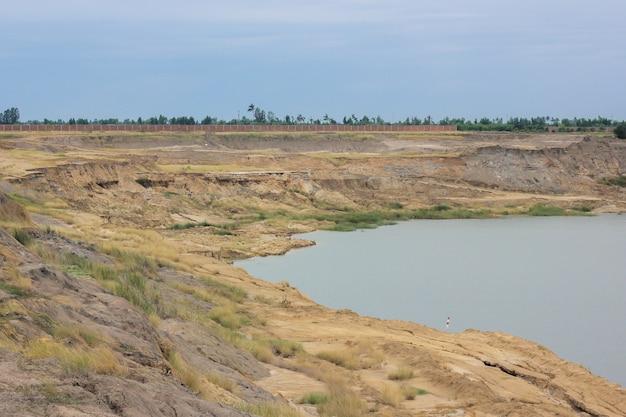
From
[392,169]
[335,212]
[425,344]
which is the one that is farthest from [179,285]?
[392,169]

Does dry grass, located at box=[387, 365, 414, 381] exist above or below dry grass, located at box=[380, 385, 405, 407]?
below

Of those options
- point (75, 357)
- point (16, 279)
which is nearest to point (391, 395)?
point (16, 279)

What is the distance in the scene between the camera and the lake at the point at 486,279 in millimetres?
20188

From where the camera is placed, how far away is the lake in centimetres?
2019

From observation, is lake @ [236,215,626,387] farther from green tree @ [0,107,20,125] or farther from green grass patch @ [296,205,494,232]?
green tree @ [0,107,20,125]

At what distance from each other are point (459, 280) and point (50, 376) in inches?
872

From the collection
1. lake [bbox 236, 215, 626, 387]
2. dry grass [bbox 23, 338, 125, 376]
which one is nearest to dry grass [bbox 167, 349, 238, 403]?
dry grass [bbox 23, 338, 125, 376]

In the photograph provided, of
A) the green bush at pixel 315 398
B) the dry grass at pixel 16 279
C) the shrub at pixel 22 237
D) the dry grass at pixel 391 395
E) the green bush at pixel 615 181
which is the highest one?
the dry grass at pixel 16 279

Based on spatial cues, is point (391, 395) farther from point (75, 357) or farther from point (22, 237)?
point (22, 237)

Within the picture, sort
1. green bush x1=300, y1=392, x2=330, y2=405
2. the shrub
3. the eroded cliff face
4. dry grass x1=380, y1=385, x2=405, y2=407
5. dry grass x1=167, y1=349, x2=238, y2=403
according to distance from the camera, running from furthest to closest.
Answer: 1. the shrub
2. dry grass x1=380, y1=385, x2=405, y2=407
3. green bush x1=300, y1=392, x2=330, y2=405
4. dry grass x1=167, y1=349, x2=238, y2=403
5. the eroded cliff face

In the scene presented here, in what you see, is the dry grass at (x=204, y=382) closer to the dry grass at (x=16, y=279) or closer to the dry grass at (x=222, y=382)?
the dry grass at (x=222, y=382)

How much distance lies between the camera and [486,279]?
1096 inches

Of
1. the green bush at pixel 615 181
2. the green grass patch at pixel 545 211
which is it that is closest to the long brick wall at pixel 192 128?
the green bush at pixel 615 181

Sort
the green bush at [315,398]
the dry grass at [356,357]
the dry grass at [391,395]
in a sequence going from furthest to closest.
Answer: the dry grass at [356,357] → the dry grass at [391,395] → the green bush at [315,398]
